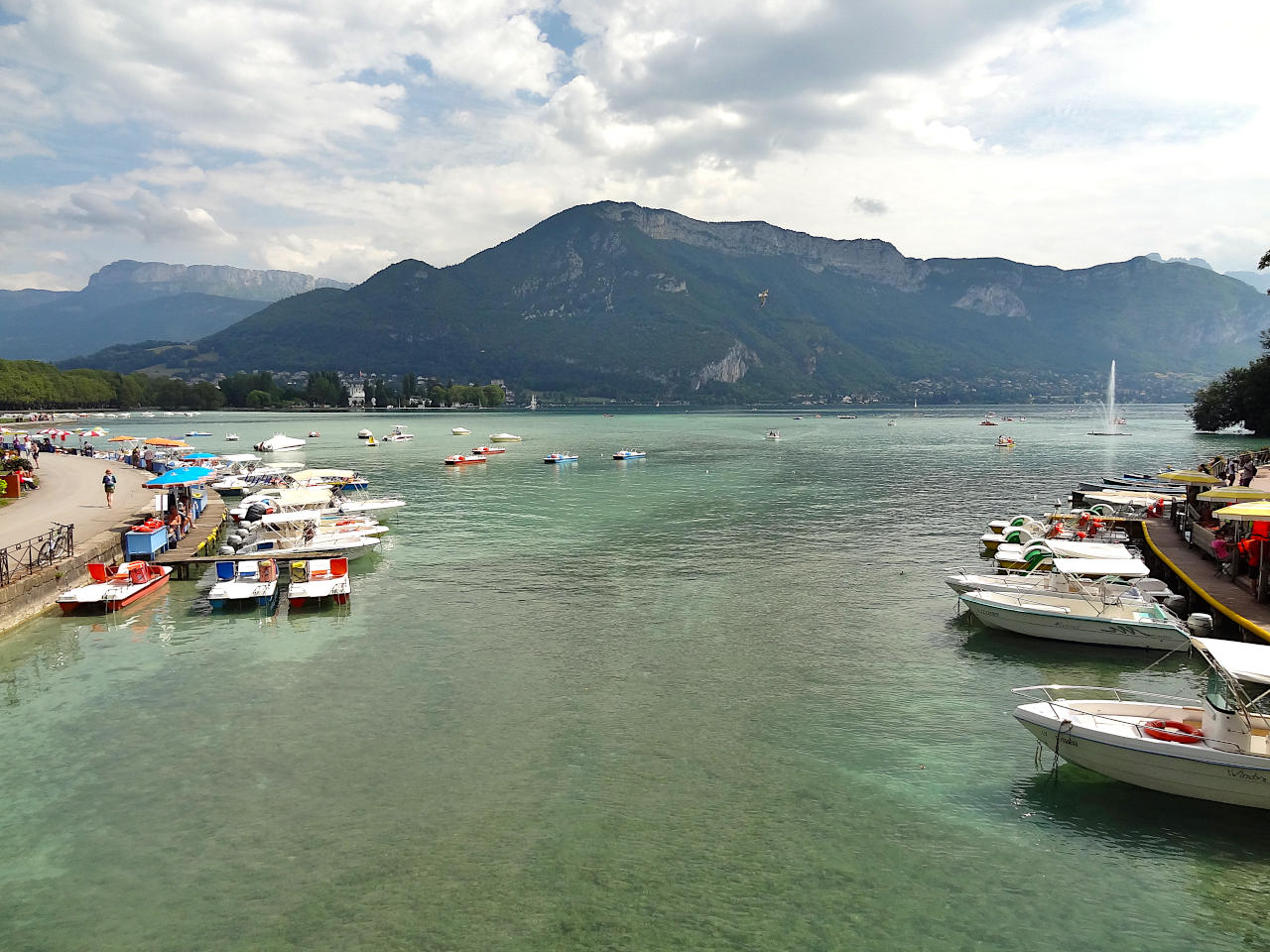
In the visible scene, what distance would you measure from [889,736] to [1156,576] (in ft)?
88.6

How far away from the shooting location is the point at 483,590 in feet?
120

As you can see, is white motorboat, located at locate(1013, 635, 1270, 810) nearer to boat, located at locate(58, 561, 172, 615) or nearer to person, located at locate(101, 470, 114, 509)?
boat, located at locate(58, 561, 172, 615)

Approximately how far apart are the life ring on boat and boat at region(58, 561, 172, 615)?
37.1 metres

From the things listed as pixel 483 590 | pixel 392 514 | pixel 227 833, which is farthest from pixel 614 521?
pixel 227 833

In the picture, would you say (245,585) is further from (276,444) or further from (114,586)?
(276,444)

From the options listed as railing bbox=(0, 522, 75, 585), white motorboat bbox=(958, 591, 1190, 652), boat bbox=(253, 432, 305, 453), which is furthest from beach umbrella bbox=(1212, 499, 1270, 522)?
boat bbox=(253, 432, 305, 453)

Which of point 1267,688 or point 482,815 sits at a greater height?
point 1267,688

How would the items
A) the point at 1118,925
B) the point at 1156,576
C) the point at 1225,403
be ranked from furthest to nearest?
the point at 1225,403, the point at 1156,576, the point at 1118,925

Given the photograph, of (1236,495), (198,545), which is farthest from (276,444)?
(1236,495)

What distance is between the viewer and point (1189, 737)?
661 inches

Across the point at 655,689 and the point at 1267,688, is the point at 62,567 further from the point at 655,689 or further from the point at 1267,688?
the point at 1267,688

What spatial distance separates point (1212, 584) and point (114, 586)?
1843 inches

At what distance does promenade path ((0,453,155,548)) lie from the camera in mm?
41625

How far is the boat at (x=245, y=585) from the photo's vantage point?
109 ft
